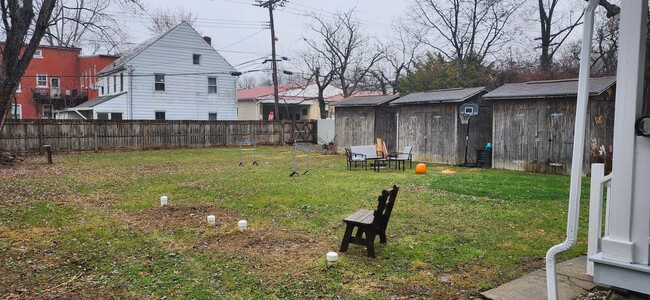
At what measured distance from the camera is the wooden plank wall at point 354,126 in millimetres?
20069

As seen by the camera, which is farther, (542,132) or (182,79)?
(182,79)

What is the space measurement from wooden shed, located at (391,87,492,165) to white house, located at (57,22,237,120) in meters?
16.2

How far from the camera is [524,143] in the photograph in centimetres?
1405

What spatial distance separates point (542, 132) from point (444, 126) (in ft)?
12.3

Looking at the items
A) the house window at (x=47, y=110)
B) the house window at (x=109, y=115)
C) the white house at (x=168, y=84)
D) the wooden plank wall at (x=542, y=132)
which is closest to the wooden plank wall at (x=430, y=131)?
the wooden plank wall at (x=542, y=132)

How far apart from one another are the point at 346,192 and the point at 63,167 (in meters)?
10.6

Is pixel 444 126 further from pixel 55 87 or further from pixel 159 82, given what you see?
pixel 55 87

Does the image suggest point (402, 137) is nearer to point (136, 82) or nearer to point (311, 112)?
point (136, 82)

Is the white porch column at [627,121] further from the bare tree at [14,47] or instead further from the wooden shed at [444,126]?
the wooden shed at [444,126]

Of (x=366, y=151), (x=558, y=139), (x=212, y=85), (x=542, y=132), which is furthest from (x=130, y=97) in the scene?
(x=558, y=139)

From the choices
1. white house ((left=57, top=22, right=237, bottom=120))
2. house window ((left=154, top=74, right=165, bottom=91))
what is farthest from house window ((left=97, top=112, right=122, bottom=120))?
house window ((left=154, top=74, right=165, bottom=91))

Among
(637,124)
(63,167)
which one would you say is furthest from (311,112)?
(637,124)

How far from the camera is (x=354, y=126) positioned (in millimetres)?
20844

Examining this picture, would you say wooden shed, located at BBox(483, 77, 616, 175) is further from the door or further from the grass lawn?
the door
